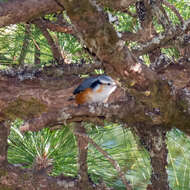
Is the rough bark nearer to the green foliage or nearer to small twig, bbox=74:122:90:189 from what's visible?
small twig, bbox=74:122:90:189

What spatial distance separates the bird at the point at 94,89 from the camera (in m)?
1.26

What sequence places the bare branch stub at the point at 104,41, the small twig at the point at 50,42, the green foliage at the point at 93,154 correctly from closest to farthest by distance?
the bare branch stub at the point at 104,41 < the green foliage at the point at 93,154 < the small twig at the point at 50,42

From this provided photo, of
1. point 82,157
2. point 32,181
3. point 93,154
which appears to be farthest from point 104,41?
point 93,154

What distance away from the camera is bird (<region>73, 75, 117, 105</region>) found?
1.26 m

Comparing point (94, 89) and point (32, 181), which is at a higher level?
point (94, 89)

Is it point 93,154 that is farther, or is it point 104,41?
point 93,154

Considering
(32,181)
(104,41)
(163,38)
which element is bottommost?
(32,181)

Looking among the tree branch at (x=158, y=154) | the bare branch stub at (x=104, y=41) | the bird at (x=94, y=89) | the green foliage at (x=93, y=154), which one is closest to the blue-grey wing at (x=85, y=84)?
the bird at (x=94, y=89)

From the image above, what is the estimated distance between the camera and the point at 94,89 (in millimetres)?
1254

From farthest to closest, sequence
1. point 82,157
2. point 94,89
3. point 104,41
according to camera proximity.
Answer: point 94,89
point 82,157
point 104,41

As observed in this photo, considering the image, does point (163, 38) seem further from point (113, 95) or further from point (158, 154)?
point (158, 154)

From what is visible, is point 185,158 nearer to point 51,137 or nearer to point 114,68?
point 51,137

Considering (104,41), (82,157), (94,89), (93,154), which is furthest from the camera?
(93,154)

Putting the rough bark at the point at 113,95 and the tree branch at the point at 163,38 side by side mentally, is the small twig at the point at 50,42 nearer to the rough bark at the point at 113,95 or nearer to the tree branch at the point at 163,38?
the rough bark at the point at 113,95
